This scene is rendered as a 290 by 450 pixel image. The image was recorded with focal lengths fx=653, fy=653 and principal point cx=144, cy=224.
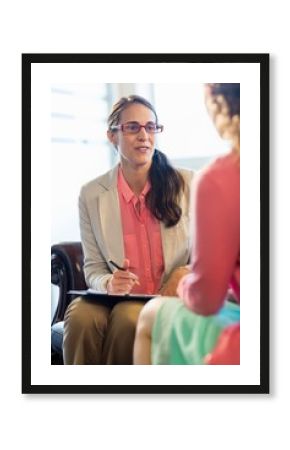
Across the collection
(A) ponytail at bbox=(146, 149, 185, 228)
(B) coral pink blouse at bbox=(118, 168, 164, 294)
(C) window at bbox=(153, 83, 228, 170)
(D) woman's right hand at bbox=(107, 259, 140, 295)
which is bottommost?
(D) woman's right hand at bbox=(107, 259, 140, 295)

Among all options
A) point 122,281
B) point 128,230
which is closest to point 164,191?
point 128,230

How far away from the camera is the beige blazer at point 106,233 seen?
5.57 feet

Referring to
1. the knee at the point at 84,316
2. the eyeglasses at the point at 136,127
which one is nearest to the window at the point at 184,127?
the eyeglasses at the point at 136,127

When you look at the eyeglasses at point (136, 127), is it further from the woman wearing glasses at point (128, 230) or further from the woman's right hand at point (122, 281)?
the woman's right hand at point (122, 281)

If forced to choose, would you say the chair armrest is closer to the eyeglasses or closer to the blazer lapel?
the blazer lapel

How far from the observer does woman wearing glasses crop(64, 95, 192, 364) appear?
67.1 inches

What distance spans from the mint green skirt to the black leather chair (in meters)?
0.23

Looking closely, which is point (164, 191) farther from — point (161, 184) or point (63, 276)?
point (63, 276)

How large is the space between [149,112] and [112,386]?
2.39ft

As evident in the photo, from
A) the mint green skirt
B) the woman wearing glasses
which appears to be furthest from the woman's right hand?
the mint green skirt

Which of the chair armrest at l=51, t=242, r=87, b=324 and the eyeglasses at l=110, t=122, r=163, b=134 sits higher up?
the eyeglasses at l=110, t=122, r=163, b=134
